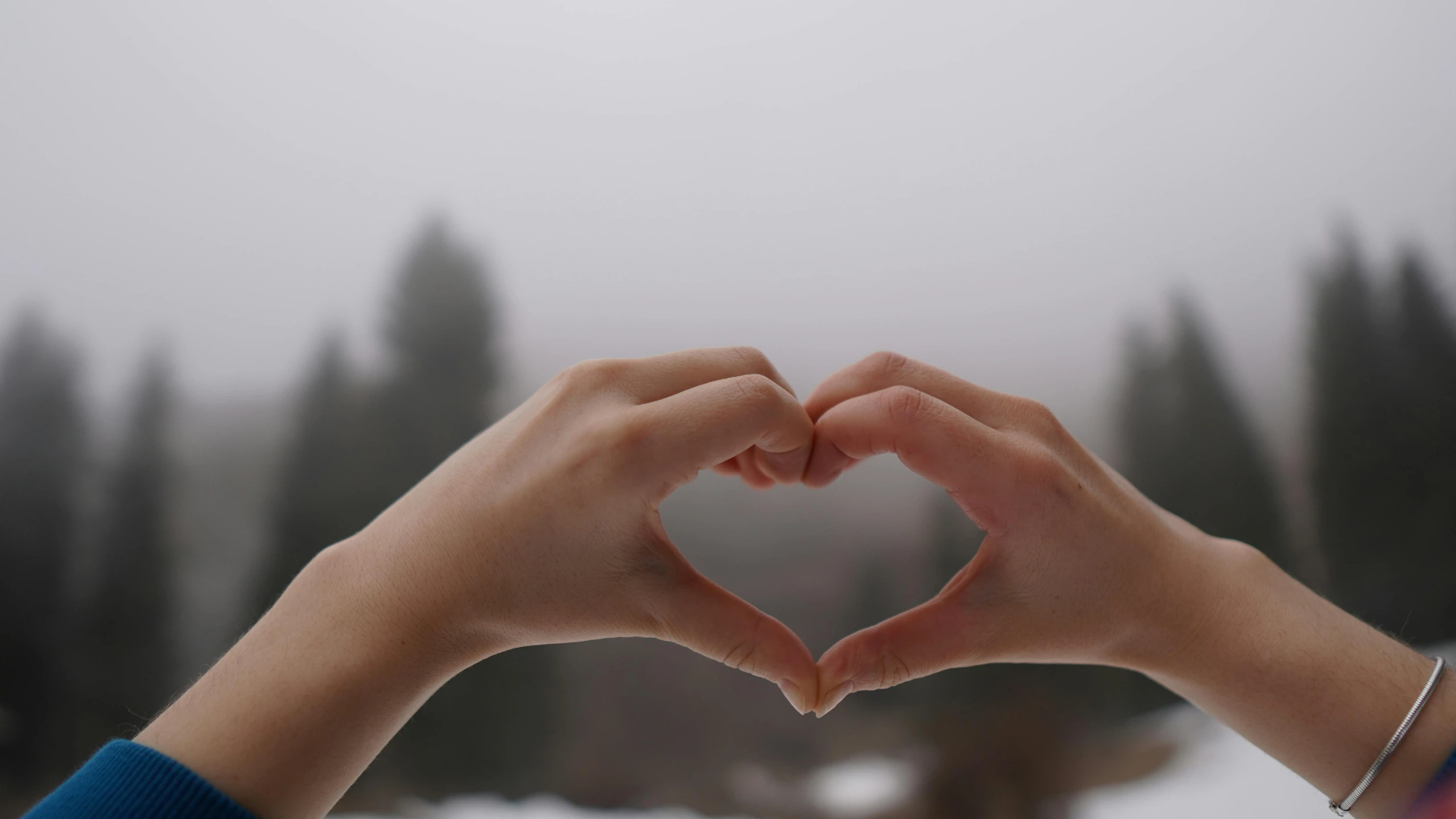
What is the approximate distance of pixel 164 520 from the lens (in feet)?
3.21

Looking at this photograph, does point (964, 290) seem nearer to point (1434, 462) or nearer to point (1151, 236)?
point (1151, 236)

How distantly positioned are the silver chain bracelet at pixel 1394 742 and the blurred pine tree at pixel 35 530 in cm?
149

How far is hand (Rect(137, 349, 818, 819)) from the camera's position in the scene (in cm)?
52

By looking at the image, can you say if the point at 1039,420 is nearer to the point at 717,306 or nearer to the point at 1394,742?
the point at 1394,742

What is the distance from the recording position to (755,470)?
785mm

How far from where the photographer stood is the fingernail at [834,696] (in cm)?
62

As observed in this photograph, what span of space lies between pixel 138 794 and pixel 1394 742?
972 millimetres

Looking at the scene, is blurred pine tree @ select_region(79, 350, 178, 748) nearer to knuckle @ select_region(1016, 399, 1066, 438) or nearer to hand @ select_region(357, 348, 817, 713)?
hand @ select_region(357, 348, 817, 713)

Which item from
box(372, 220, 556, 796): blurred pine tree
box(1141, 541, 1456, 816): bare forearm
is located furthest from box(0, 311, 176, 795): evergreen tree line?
box(1141, 541, 1456, 816): bare forearm

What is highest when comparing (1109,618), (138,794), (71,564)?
(1109,618)

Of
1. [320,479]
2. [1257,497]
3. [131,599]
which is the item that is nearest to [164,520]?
[131,599]

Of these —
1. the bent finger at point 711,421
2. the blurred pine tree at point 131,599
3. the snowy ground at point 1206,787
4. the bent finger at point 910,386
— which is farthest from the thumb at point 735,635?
the blurred pine tree at point 131,599

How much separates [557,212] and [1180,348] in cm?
93

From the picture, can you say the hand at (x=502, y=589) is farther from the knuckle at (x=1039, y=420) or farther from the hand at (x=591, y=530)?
the knuckle at (x=1039, y=420)
